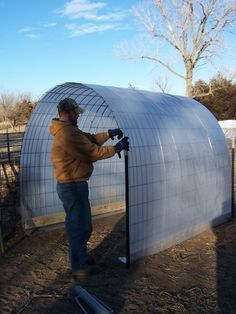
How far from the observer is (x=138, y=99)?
20.4 ft

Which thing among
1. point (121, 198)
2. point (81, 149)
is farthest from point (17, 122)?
point (81, 149)

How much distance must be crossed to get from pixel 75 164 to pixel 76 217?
2.20ft

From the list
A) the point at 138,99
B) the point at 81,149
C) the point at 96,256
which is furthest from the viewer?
the point at 138,99

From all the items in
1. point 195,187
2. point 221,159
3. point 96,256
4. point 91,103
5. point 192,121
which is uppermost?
point 91,103

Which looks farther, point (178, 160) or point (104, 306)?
point (178, 160)

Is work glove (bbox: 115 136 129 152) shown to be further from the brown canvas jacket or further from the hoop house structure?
the hoop house structure

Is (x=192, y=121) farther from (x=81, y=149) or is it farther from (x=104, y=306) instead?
(x=104, y=306)

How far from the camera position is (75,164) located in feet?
15.4

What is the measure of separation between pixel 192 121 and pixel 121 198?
2.77 metres

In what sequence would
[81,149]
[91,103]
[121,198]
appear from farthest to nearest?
[121,198] < [91,103] < [81,149]

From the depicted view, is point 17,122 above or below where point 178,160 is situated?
above

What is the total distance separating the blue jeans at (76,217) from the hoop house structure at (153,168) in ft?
2.18

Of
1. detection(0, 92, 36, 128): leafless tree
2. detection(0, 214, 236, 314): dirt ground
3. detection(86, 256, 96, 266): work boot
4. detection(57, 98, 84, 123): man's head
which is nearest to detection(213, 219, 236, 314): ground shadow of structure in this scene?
detection(0, 214, 236, 314): dirt ground

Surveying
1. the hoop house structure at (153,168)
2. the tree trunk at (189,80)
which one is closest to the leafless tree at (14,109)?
the tree trunk at (189,80)
